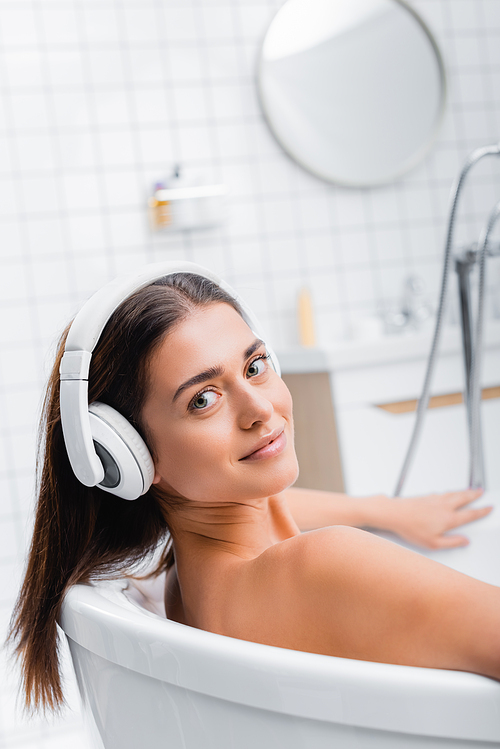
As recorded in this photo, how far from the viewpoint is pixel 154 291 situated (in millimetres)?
829

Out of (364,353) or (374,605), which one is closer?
(374,605)

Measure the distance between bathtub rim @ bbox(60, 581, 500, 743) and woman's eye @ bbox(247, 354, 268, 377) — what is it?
31 cm

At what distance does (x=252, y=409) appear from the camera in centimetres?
79

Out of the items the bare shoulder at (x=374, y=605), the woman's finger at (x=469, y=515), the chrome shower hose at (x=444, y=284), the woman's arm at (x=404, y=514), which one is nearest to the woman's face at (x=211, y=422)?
the bare shoulder at (x=374, y=605)

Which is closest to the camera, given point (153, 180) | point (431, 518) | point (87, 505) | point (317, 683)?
point (317, 683)

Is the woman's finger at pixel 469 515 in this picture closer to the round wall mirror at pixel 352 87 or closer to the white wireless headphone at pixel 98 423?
the white wireless headphone at pixel 98 423

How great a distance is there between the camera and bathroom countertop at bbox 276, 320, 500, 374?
6.69ft

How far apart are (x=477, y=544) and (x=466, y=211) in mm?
1925

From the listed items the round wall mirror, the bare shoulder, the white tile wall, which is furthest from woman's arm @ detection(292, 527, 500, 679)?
the round wall mirror

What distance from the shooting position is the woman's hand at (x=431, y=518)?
49.6 inches

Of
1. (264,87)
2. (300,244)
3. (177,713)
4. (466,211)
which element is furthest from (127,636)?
(466,211)

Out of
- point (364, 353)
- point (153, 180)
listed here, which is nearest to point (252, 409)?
point (364, 353)

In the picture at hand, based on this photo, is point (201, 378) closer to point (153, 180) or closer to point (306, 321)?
point (306, 321)

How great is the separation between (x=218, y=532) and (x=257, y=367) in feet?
0.69
